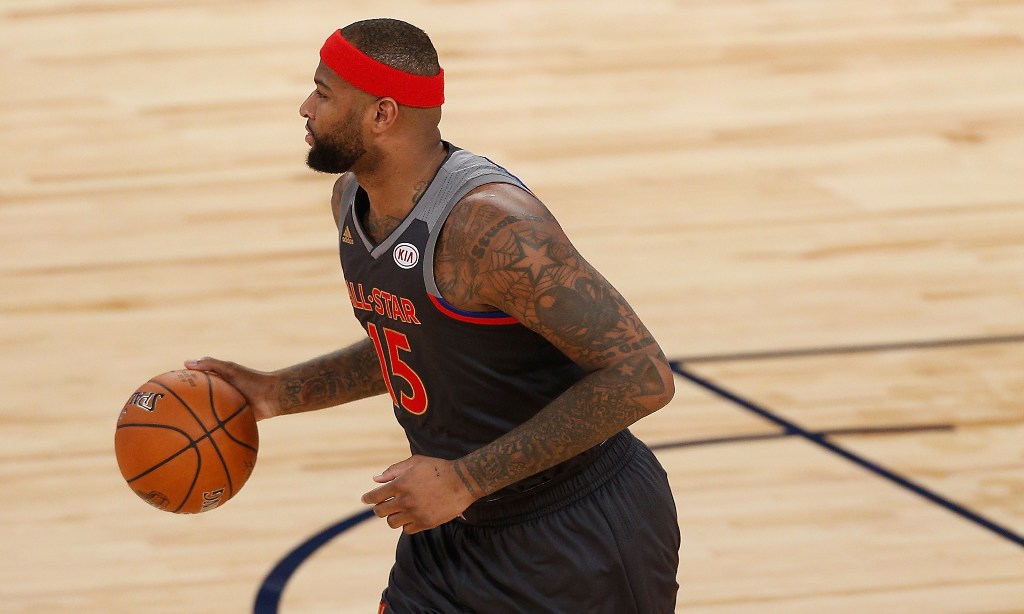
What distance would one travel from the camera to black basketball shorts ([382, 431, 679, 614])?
11.8ft

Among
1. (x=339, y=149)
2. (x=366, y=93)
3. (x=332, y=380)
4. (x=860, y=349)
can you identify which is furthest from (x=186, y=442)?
(x=860, y=349)

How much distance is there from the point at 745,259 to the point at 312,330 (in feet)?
7.07

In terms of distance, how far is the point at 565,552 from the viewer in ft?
11.8

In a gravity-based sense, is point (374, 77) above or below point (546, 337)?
above

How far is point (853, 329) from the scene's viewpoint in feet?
23.1

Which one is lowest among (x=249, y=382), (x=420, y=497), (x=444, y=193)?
(x=249, y=382)

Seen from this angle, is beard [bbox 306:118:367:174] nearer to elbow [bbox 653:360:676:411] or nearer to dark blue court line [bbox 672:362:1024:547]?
elbow [bbox 653:360:676:411]

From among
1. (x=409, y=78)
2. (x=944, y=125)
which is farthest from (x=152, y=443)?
(x=944, y=125)

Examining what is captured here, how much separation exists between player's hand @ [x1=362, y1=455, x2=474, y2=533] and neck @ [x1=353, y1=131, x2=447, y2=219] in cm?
59

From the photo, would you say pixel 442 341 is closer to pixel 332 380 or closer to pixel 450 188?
pixel 450 188

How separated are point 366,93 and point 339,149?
13cm

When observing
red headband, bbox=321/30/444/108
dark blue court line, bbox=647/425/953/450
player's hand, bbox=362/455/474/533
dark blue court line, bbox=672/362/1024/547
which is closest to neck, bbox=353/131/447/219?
red headband, bbox=321/30/444/108

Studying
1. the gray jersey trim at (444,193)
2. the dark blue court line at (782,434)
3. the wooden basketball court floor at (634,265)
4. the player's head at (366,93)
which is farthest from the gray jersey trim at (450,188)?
the dark blue court line at (782,434)

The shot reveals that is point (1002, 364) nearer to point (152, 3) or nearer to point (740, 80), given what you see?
point (740, 80)
